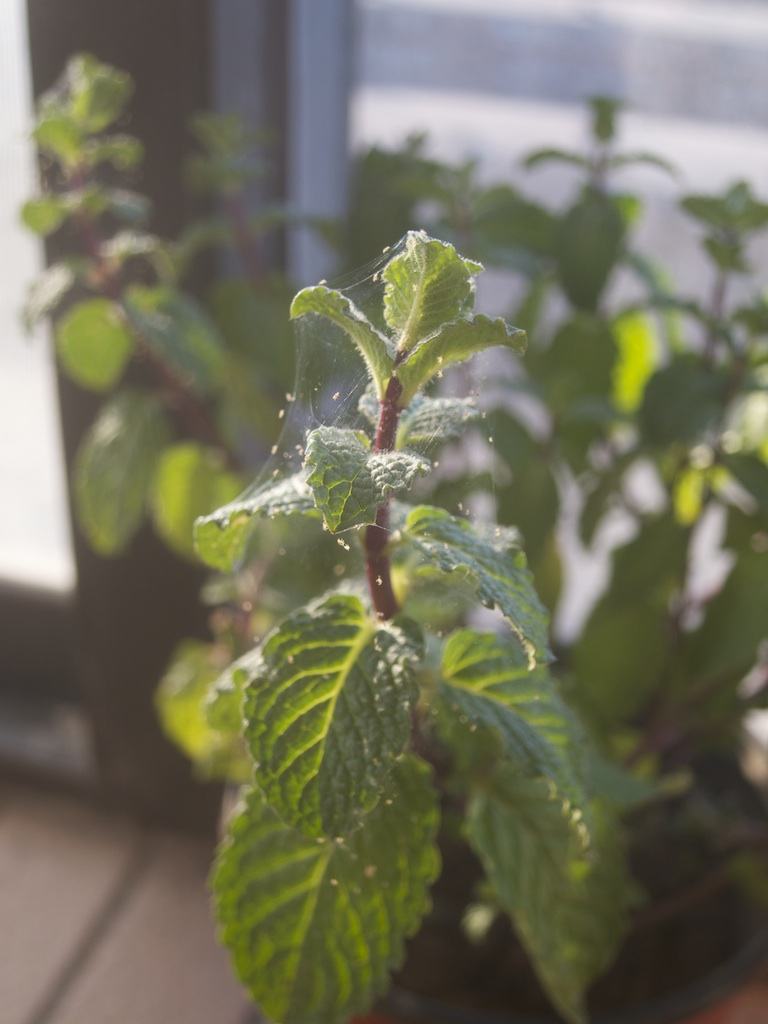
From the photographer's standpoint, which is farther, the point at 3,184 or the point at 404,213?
the point at 3,184

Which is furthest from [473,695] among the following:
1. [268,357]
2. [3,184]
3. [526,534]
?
[3,184]

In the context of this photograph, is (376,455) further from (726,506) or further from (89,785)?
(89,785)

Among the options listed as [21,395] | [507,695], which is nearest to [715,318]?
[507,695]

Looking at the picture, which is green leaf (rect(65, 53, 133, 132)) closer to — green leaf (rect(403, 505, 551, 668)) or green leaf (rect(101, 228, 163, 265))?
green leaf (rect(101, 228, 163, 265))

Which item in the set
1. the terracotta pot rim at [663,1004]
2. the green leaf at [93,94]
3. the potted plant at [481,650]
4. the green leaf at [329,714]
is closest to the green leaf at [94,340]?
the potted plant at [481,650]

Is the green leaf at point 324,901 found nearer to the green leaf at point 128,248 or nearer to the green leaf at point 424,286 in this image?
the green leaf at point 424,286

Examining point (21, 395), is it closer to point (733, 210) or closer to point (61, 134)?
point (61, 134)

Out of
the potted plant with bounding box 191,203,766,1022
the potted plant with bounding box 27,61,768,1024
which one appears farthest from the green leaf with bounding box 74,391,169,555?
the potted plant with bounding box 191,203,766,1022
